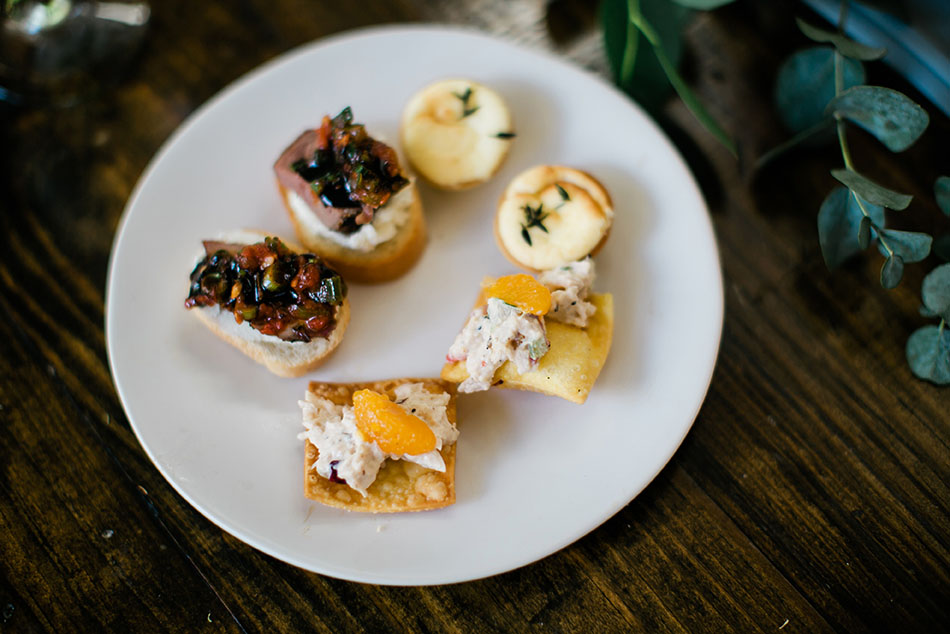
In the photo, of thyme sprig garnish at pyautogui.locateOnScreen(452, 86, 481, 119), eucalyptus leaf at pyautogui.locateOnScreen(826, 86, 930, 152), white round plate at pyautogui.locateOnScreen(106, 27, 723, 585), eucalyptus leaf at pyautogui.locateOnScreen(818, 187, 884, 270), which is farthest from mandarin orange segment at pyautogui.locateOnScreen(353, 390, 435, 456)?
eucalyptus leaf at pyautogui.locateOnScreen(826, 86, 930, 152)

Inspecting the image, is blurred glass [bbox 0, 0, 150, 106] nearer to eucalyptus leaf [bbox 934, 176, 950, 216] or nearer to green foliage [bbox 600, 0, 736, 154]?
green foliage [bbox 600, 0, 736, 154]

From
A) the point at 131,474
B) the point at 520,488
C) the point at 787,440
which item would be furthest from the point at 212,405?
the point at 787,440

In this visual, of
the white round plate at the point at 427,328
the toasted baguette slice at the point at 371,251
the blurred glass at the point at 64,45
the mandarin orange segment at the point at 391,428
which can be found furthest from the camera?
the blurred glass at the point at 64,45

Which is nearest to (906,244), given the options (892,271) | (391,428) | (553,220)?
(892,271)

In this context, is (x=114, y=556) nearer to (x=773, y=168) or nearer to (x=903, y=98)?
(x=773, y=168)

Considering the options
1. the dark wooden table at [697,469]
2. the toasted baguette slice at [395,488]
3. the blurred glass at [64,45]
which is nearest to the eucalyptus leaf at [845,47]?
the dark wooden table at [697,469]

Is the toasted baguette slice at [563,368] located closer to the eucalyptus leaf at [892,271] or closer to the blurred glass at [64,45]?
the eucalyptus leaf at [892,271]

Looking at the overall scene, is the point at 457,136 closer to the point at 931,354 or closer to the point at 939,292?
the point at 939,292
